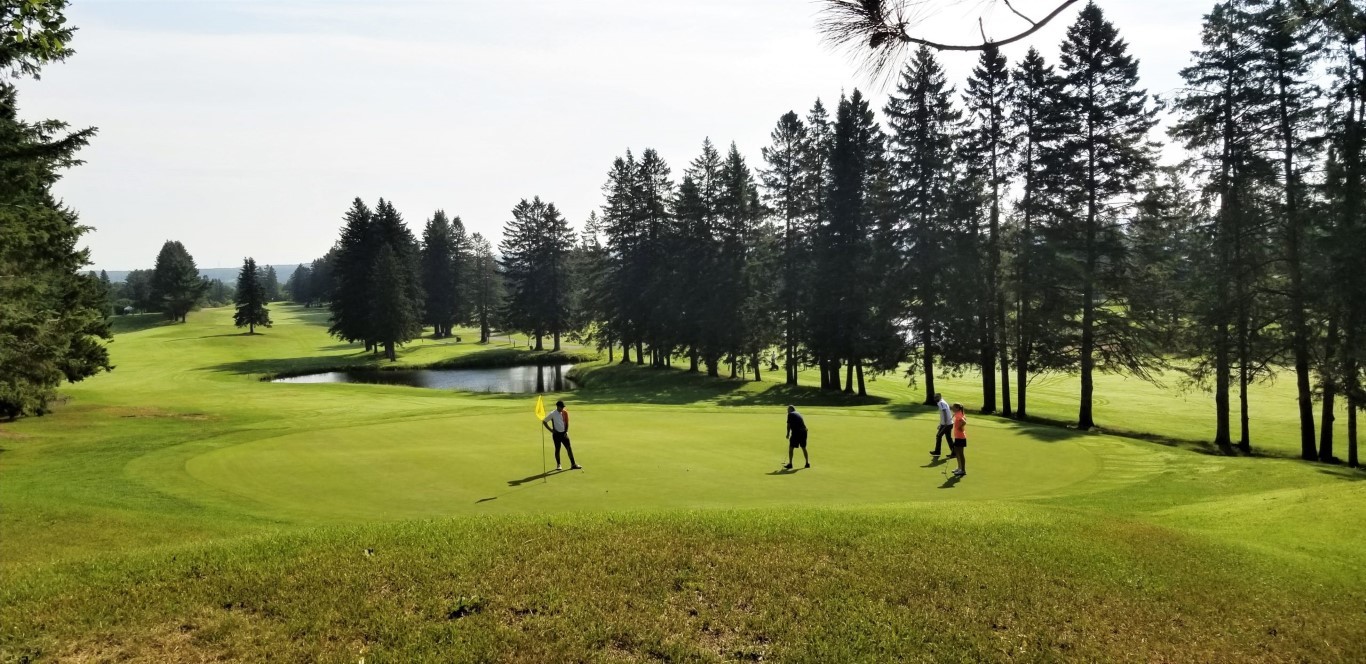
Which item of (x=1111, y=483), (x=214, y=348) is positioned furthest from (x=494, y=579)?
(x=214, y=348)

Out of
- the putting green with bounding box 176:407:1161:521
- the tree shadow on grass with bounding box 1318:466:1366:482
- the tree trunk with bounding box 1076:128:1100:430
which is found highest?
the tree trunk with bounding box 1076:128:1100:430

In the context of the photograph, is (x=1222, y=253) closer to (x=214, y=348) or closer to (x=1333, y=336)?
(x=1333, y=336)

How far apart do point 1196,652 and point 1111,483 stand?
11256mm

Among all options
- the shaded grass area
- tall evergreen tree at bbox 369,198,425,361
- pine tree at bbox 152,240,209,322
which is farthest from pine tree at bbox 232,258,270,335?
the shaded grass area

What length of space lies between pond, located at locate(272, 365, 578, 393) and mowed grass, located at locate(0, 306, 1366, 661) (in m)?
37.8

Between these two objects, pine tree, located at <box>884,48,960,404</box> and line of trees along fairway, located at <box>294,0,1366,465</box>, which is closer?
line of trees along fairway, located at <box>294,0,1366,465</box>

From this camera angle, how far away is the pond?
57.8 m

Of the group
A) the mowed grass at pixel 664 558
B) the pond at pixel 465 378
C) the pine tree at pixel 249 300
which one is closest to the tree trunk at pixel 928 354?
the mowed grass at pixel 664 558

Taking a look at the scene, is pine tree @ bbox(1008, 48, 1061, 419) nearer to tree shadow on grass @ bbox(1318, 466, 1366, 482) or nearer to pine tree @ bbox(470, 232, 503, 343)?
tree shadow on grass @ bbox(1318, 466, 1366, 482)

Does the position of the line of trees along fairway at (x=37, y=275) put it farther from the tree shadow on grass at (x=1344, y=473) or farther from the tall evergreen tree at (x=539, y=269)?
the tall evergreen tree at (x=539, y=269)

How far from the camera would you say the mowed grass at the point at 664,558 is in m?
7.13

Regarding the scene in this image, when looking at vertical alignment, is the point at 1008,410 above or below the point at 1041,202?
below

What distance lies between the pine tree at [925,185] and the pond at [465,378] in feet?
91.4

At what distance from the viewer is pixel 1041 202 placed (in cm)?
3378
